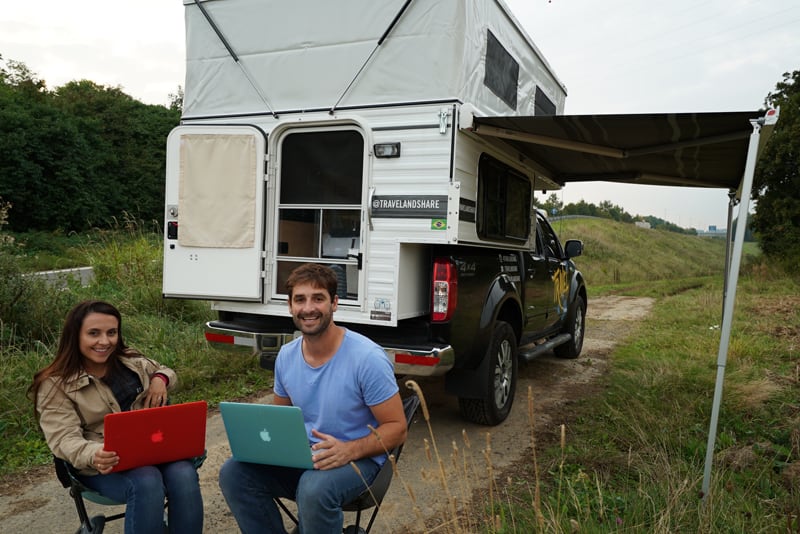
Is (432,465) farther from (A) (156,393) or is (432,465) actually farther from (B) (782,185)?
(B) (782,185)

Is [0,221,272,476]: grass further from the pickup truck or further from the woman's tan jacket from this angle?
the woman's tan jacket

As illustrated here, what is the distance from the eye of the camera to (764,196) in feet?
67.8

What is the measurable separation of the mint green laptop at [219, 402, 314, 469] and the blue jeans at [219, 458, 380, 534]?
0.24ft

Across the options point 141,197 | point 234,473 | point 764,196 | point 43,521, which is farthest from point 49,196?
point 764,196

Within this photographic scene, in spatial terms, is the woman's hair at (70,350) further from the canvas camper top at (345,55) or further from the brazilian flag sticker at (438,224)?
the canvas camper top at (345,55)

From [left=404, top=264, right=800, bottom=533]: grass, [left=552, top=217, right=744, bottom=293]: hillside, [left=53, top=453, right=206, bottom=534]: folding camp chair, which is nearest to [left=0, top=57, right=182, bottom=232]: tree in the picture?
[left=404, top=264, right=800, bottom=533]: grass

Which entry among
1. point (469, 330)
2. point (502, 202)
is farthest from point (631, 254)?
point (469, 330)

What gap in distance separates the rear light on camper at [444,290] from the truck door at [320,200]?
764 millimetres

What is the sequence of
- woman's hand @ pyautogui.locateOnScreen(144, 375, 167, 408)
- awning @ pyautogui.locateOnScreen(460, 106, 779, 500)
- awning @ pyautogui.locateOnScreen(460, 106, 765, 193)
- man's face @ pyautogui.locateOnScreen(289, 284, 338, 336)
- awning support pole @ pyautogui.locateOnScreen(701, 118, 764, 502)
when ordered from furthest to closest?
1. awning @ pyautogui.locateOnScreen(460, 106, 765, 193)
2. awning @ pyautogui.locateOnScreen(460, 106, 779, 500)
3. awning support pole @ pyautogui.locateOnScreen(701, 118, 764, 502)
4. woman's hand @ pyautogui.locateOnScreen(144, 375, 167, 408)
5. man's face @ pyautogui.locateOnScreen(289, 284, 338, 336)

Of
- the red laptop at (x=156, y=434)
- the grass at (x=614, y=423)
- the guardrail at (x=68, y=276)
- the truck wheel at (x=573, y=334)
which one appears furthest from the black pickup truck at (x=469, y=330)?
the guardrail at (x=68, y=276)

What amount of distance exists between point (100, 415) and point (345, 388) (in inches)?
41.5

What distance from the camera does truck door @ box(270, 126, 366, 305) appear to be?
4836mm

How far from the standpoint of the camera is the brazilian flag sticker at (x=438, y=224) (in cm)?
413

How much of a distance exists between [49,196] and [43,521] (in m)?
19.3
